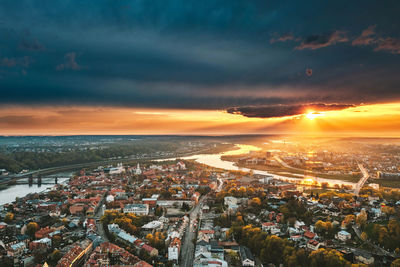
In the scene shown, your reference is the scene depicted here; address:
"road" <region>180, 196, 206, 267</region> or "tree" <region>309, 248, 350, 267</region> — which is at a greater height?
"tree" <region>309, 248, 350, 267</region>

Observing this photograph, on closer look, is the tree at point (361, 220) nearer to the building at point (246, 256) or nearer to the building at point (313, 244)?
the building at point (313, 244)

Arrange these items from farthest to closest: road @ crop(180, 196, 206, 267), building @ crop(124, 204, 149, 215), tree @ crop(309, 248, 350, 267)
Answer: building @ crop(124, 204, 149, 215), road @ crop(180, 196, 206, 267), tree @ crop(309, 248, 350, 267)

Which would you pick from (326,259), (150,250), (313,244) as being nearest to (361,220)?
(313,244)

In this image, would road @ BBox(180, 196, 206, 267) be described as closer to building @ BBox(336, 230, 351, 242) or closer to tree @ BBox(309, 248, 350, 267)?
tree @ BBox(309, 248, 350, 267)

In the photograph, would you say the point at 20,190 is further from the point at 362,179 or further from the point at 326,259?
the point at 362,179

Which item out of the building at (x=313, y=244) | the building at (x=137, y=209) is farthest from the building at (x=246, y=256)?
the building at (x=137, y=209)

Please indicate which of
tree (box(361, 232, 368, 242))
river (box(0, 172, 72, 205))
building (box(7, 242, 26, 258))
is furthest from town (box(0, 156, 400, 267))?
river (box(0, 172, 72, 205))
